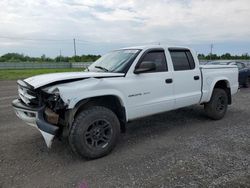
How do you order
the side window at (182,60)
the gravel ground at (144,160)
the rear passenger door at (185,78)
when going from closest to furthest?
1. the gravel ground at (144,160)
2. the rear passenger door at (185,78)
3. the side window at (182,60)

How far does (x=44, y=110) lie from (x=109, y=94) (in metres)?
1.05

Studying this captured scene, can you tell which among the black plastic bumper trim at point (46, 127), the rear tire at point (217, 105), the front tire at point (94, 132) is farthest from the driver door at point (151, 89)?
the rear tire at point (217, 105)

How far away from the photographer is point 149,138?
15.5 feet

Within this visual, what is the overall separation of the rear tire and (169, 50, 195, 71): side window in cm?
111

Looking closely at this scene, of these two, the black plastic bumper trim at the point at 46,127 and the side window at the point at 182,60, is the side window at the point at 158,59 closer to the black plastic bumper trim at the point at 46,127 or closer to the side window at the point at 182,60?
the side window at the point at 182,60

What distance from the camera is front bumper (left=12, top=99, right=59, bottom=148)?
3.44 m

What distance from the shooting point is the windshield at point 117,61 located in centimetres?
436

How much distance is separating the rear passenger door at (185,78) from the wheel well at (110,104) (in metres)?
1.38

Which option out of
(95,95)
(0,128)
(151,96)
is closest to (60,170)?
(95,95)

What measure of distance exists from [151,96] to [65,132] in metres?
1.71

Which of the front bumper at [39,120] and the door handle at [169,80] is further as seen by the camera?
the door handle at [169,80]

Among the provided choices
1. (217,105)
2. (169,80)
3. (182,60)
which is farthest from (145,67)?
(217,105)

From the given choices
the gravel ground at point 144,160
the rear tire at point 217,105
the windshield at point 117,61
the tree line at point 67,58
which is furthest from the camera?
the tree line at point 67,58

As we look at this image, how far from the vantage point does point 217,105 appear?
5938mm
